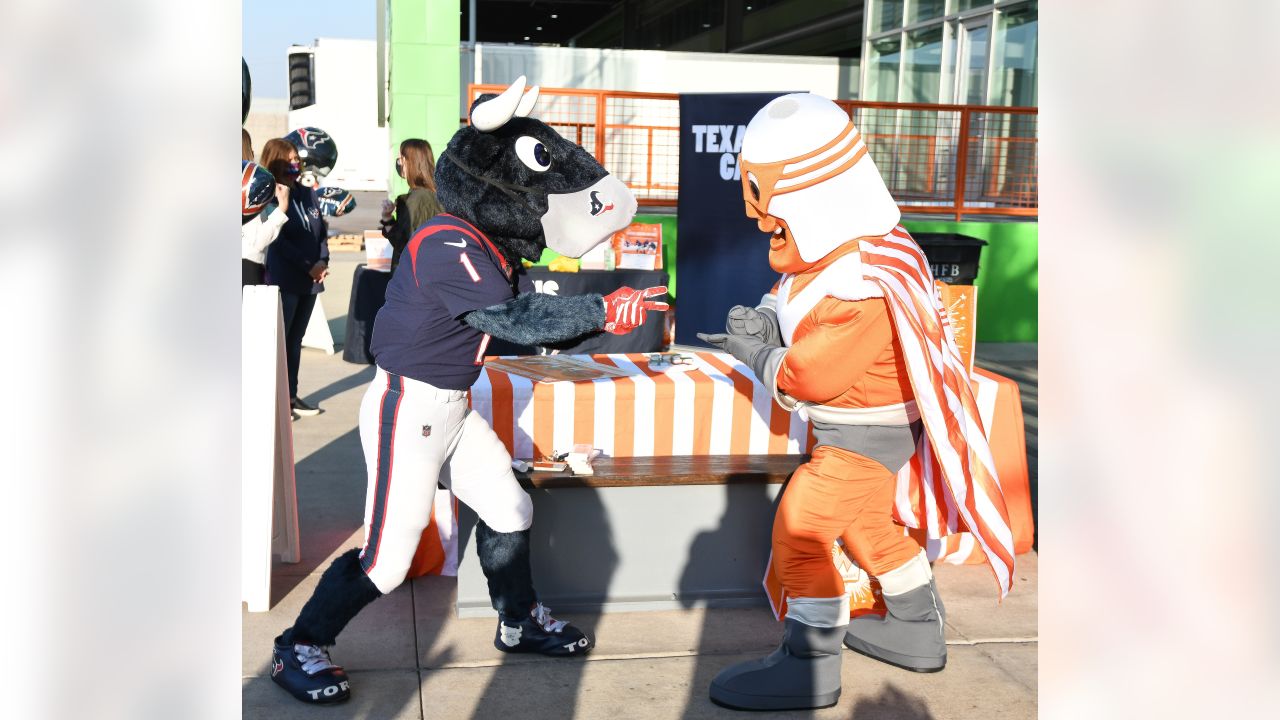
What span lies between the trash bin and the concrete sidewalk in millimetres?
4638

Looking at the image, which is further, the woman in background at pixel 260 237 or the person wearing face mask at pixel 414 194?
the person wearing face mask at pixel 414 194

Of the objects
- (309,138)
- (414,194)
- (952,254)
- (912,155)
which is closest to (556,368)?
(414,194)

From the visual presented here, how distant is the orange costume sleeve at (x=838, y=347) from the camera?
11.1 ft

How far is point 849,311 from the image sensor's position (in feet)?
11.1

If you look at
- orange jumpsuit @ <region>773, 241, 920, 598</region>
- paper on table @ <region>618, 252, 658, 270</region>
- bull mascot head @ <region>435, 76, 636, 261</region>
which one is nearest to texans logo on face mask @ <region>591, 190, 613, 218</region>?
bull mascot head @ <region>435, 76, 636, 261</region>

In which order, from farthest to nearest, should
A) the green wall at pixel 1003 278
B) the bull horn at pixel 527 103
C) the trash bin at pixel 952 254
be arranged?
the green wall at pixel 1003 278 < the trash bin at pixel 952 254 < the bull horn at pixel 527 103

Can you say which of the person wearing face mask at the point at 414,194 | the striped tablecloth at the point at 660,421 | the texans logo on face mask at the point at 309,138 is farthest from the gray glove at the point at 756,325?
the texans logo on face mask at the point at 309,138

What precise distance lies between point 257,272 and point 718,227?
9.23 feet

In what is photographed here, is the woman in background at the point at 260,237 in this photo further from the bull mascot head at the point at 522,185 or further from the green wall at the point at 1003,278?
the green wall at the point at 1003,278

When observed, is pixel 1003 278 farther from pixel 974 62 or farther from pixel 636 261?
pixel 974 62

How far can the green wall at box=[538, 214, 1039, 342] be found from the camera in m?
11.6
